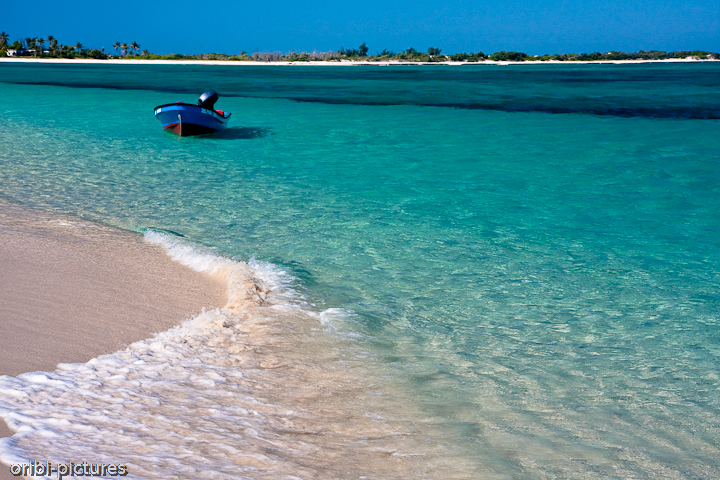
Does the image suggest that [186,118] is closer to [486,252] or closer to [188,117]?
[188,117]

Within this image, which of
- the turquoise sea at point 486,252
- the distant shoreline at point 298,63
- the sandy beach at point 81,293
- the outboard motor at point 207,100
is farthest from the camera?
the distant shoreline at point 298,63

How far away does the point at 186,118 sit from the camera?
Answer: 61.9ft

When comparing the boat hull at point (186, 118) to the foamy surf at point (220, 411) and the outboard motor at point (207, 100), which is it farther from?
the foamy surf at point (220, 411)

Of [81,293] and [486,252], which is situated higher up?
[486,252]

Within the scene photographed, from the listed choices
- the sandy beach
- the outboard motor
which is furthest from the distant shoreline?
the sandy beach

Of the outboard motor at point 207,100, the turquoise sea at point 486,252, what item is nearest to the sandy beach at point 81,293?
the turquoise sea at point 486,252

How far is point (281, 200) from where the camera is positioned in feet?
35.5

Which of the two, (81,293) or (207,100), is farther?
(207,100)

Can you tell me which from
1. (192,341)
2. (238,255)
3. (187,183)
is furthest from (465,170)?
(192,341)

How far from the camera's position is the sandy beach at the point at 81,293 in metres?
4.50

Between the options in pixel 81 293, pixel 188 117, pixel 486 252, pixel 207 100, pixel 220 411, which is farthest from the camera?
pixel 207 100

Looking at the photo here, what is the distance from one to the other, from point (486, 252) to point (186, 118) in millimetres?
13744

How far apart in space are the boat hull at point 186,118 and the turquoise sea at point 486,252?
0.37 metres

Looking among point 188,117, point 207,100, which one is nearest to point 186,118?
point 188,117
